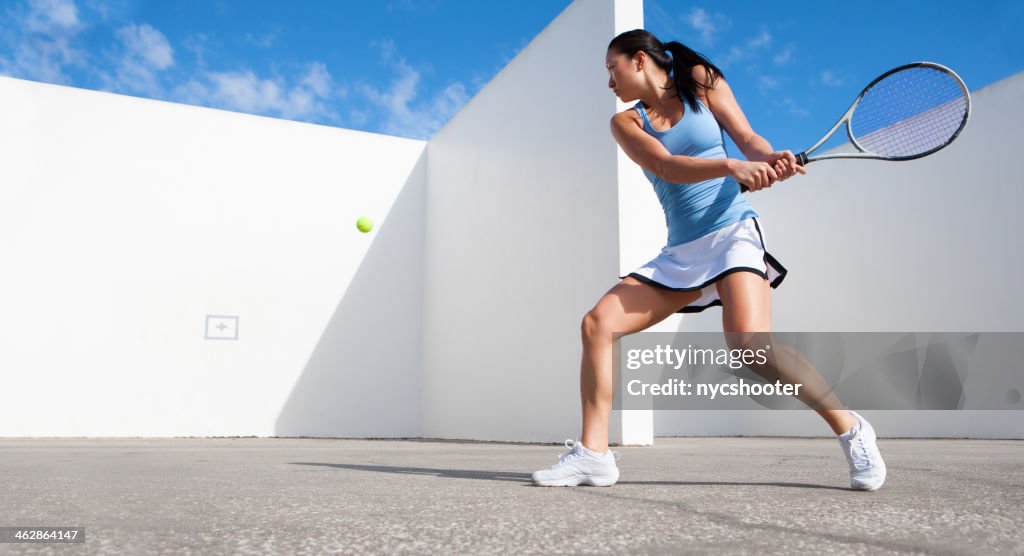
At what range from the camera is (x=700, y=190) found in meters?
1.80

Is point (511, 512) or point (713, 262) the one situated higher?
point (713, 262)

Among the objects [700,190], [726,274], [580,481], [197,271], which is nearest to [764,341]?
[726,274]

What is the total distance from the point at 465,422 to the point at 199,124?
10.5ft

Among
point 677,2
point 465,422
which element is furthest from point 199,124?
point 677,2

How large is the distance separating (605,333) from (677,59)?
2.15 feet

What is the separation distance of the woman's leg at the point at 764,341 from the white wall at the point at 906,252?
4879mm

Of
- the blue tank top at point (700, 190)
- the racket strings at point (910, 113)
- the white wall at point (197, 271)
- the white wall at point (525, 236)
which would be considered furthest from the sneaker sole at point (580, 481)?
the white wall at point (197, 271)

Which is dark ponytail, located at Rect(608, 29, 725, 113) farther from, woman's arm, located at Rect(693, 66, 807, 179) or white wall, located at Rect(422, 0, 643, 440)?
white wall, located at Rect(422, 0, 643, 440)

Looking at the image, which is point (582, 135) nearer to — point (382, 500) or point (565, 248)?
point (565, 248)

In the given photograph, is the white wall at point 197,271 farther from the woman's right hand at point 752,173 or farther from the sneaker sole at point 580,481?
the woman's right hand at point 752,173

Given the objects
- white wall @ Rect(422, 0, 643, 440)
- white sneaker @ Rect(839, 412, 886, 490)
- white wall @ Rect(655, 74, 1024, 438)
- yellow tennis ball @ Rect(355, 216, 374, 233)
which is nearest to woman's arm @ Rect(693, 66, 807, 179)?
white sneaker @ Rect(839, 412, 886, 490)

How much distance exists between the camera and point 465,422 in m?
6.14

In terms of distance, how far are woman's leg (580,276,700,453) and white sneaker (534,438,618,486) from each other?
0.02m

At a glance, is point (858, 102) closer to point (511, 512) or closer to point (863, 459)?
point (863, 459)
